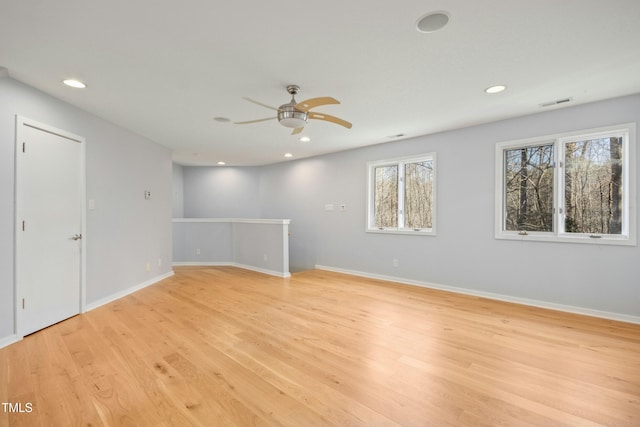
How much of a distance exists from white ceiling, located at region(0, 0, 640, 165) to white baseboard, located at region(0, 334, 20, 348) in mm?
2429

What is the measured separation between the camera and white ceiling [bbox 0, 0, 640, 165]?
1789 mm

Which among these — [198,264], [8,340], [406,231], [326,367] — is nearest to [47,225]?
[8,340]

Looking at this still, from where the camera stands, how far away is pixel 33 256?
113 inches

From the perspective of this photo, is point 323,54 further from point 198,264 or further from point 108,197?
point 198,264

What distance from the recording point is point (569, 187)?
11.6 feet

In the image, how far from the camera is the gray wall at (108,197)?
263 cm

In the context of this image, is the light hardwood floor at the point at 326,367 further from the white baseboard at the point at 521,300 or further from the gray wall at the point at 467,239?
the gray wall at the point at 467,239

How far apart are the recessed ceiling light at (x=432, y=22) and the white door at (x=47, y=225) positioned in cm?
373

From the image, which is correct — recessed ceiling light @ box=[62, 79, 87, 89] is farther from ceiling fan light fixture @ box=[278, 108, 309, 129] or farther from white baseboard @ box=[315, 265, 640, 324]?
white baseboard @ box=[315, 265, 640, 324]

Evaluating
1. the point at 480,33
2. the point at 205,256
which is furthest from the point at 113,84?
the point at 205,256

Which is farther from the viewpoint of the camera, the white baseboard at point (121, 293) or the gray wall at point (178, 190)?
the gray wall at point (178, 190)

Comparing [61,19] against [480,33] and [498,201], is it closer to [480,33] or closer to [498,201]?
[480,33]

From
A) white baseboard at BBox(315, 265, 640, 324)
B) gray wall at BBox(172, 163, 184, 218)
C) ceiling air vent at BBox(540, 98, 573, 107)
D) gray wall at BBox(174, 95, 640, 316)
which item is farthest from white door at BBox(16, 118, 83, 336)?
ceiling air vent at BBox(540, 98, 573, 107)

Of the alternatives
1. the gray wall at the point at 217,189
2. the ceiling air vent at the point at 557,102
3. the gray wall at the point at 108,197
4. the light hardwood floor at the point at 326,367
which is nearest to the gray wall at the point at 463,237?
the ceiling air vent at the point at 557,102
